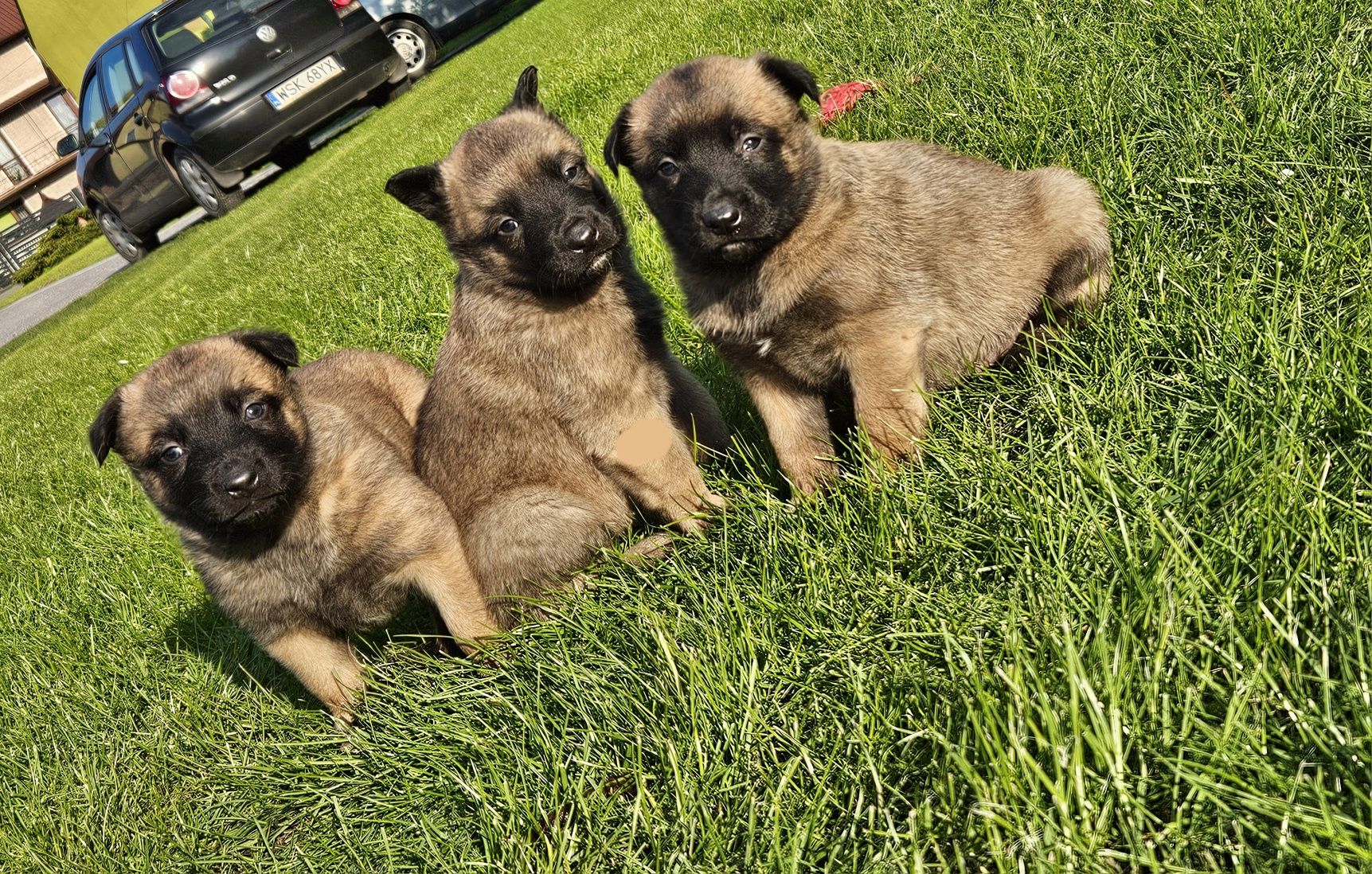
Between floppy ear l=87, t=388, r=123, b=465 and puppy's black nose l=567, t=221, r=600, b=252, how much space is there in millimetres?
1890

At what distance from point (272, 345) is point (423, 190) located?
→ 0.88 metres

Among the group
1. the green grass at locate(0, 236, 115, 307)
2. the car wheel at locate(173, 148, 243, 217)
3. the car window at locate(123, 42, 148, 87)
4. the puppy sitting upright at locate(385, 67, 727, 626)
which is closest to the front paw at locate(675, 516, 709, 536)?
the puppy sitting upright at locate(385, 67, 727, 626)

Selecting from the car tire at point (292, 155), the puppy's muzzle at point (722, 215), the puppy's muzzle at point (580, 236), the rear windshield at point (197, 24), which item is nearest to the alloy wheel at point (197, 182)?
the car tire at point (292, 155)

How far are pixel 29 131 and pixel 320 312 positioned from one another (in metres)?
60.2

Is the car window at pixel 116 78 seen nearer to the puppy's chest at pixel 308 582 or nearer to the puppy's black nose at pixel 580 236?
the puppy's chest at pixel 308 582

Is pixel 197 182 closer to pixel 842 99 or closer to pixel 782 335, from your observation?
pixel 842 99

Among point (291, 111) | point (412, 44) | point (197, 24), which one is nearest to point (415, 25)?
point (412, 44)

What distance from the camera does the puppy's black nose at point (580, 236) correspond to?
3557mm

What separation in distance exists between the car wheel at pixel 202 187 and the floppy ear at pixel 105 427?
14.2 m

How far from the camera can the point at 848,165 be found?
3508 millimetres

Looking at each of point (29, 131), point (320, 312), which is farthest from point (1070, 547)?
point (29, 131)

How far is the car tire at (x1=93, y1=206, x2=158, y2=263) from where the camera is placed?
19797 mm

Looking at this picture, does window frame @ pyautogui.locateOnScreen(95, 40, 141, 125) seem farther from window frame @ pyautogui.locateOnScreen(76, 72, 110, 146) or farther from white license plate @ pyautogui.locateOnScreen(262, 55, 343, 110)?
white license plate @ pyautogui.locateOnScreen(262, 55, 343, 110)

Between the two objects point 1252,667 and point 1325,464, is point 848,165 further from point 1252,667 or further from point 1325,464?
point 1252,667
